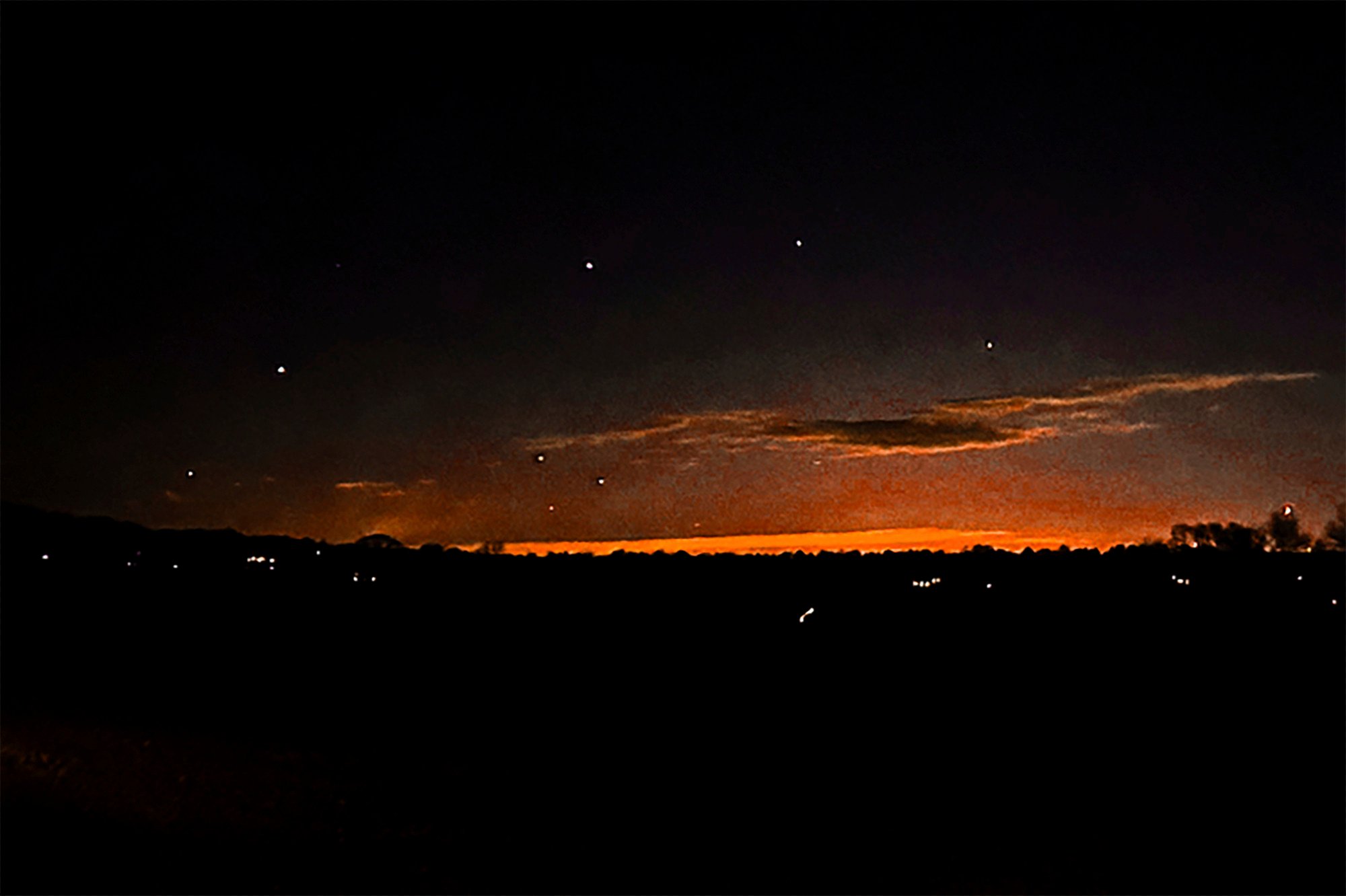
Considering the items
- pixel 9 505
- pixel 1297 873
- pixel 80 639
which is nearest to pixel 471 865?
pixel 1297 873

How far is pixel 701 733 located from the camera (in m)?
9.30

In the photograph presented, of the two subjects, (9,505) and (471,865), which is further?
(9,505)

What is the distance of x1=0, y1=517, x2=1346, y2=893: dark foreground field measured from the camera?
6270 millimetres

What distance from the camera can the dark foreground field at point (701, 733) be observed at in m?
6.27

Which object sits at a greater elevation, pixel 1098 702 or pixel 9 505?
pixel 9 505

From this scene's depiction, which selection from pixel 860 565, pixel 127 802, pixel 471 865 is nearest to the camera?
pixel 471 865

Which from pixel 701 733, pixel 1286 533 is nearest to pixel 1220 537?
pixel 1286 533

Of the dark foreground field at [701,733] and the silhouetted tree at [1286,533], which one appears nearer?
the dark foreground field at [701,733]

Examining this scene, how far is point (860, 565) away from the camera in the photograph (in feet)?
57.5

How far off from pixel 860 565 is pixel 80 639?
37.7ft

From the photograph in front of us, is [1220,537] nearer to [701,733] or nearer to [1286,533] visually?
[1286,533]

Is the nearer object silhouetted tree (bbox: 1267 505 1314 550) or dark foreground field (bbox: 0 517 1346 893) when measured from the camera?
dark foreground field (bbox: 0 517 1346 893)

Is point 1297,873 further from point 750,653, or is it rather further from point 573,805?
point 750,653

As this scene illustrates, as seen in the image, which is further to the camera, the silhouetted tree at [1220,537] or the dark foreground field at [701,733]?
the silhouetted tree at [1220,537]
